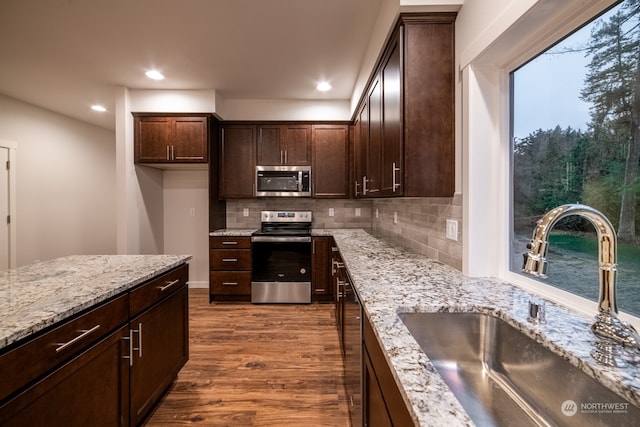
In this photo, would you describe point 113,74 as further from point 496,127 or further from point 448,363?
point 448,363

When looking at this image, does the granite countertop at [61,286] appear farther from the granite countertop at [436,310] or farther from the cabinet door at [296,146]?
the cabinet door at [296,146]

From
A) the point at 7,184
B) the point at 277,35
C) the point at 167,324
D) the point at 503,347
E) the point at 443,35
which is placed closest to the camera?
the point at 503,347

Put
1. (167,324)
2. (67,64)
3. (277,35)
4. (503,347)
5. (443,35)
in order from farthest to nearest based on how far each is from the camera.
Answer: (67,64)
(277,35)
(167,324)
(443,35)
(503,347)

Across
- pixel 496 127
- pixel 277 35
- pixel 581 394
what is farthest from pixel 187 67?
pixel 581 394

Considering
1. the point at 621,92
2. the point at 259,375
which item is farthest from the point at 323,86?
the point at 259,375

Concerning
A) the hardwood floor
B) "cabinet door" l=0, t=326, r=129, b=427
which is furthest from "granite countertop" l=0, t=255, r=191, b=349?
the hardwood floor

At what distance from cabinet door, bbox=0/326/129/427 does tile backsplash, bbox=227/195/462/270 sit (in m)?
1.73

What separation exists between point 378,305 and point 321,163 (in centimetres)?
294

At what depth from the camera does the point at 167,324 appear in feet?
5.74

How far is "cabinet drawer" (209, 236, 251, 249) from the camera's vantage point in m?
3.54

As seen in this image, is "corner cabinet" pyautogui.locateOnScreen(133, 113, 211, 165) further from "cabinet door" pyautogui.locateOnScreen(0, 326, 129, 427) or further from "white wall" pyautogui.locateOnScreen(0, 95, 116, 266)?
"cabinet door" pyautogui.locateOnScreen(0, 326, 129, 427)

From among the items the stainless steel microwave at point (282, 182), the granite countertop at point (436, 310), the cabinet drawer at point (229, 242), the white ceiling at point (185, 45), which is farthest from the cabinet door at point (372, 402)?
the stainless steel microwave at point (282, 182)

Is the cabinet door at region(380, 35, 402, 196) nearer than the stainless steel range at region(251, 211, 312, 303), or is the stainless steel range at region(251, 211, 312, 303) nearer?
the cabinet door at region(380, 35, 402, 196)

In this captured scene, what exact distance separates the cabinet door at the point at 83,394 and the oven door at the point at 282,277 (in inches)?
85.3
